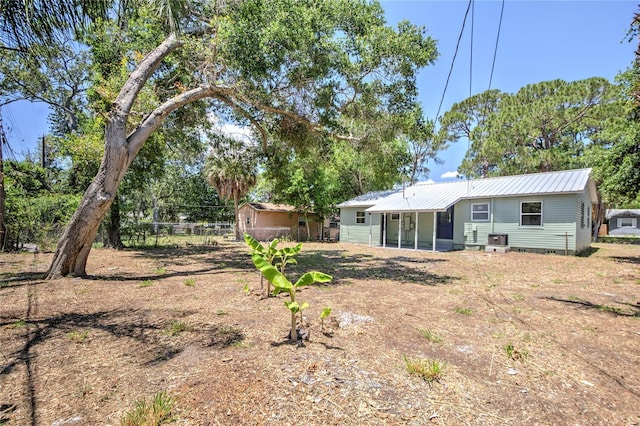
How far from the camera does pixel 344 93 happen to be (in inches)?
363

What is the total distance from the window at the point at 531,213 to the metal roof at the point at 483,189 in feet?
2.27

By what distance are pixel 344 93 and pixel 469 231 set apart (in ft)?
35.8

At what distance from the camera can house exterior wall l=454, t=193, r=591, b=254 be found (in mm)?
13359

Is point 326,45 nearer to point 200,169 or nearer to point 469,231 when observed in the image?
point 469,231

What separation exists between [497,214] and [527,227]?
54.6 inches

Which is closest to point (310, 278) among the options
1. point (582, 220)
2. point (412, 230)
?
point (412, 230)

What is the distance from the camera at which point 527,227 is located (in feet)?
47.3

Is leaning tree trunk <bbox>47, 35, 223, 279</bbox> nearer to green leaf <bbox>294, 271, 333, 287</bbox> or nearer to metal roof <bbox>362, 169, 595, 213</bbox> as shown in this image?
green leaf <bbox>294, 271, 333, 287</bbox>

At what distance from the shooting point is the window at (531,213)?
1418 cm

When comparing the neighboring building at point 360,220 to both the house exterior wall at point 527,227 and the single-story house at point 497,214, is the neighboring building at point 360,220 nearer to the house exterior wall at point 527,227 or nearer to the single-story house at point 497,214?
the single-story house at point 497,214

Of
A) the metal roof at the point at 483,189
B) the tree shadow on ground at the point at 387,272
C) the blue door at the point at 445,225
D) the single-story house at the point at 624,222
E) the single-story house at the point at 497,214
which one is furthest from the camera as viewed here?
the single-story house at the point at 624,222

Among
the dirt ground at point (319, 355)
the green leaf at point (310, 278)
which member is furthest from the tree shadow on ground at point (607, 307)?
the green leaf at point (310, 278)

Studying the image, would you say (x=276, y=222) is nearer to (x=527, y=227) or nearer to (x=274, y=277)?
(x=527, y=227)

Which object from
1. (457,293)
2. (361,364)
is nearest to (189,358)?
(361,364)
